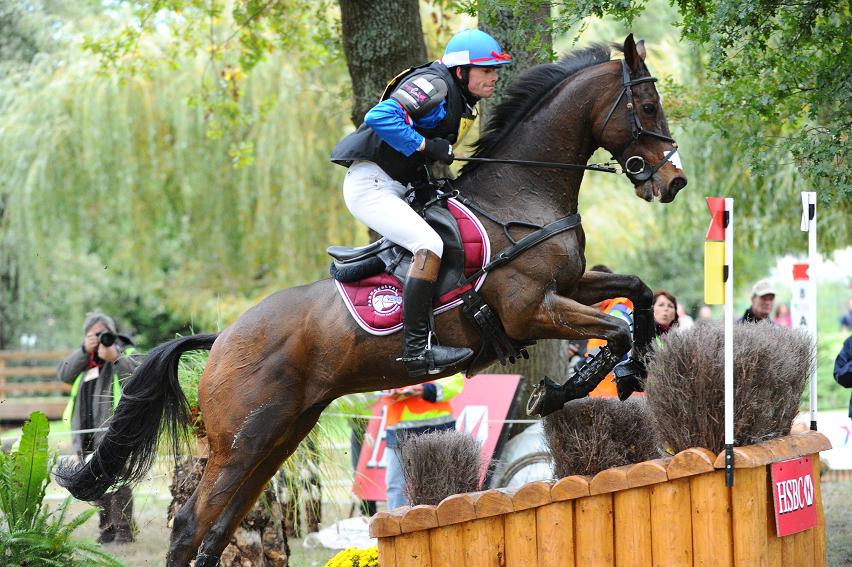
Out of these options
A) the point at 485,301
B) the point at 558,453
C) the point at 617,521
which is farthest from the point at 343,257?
the point at 617,521

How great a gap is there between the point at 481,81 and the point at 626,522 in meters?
2.20

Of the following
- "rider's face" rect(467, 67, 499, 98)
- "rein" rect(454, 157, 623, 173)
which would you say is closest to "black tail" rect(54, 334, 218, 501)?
"rein" rect(454, 157, 623, 173)

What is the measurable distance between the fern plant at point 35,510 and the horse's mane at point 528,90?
282 centimetres

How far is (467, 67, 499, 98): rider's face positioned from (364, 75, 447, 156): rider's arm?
173mm

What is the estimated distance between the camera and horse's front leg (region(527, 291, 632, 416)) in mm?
4758

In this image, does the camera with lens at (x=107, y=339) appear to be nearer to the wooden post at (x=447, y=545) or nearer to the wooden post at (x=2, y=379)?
the wooden post at (x=447, y=545)

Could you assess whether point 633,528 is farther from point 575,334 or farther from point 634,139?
point 634,139

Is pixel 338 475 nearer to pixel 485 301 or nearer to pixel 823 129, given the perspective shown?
pixel 485 301

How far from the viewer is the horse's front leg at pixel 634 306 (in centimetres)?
497

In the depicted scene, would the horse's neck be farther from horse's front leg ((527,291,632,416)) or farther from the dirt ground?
the dirt ground

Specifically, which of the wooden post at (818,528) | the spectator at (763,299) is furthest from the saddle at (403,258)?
the spectator at (763,299)

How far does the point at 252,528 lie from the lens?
645 centimetres

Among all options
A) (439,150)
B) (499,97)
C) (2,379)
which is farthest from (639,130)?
(2,379)

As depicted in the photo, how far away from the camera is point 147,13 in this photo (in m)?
11.1
